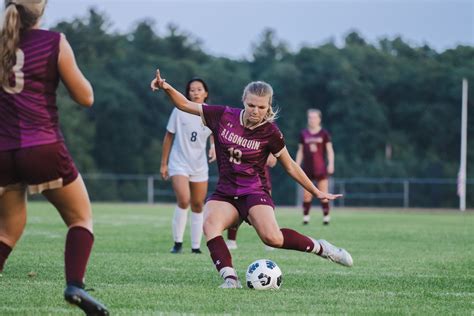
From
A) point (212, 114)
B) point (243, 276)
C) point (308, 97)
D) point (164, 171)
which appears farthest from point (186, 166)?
point (308, 97)

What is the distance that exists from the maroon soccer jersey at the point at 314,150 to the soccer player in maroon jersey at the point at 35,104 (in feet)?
50.3

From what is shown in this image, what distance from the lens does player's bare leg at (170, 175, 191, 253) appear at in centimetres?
1192

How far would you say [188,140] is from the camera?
12094 mm

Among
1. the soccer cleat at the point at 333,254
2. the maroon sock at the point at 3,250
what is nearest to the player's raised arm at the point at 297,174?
the soccer cleat at the point at 333,254

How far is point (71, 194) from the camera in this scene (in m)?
5.55

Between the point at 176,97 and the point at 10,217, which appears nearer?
the point at 10,217

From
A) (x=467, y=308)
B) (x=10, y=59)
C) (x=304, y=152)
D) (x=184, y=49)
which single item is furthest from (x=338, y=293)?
(x=184, y=49)

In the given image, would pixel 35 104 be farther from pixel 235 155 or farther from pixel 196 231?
pixel 196 231

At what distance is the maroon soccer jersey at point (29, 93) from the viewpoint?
211 inches

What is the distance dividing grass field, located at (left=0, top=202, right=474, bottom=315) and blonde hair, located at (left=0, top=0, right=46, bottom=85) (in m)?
1.58

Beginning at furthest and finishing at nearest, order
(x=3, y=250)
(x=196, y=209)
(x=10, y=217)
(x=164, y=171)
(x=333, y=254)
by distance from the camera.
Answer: (x=196, y=209)
(x=164, y=171)
(x=333, y=254)
(x=3, y=250)
(x=10, y=217)

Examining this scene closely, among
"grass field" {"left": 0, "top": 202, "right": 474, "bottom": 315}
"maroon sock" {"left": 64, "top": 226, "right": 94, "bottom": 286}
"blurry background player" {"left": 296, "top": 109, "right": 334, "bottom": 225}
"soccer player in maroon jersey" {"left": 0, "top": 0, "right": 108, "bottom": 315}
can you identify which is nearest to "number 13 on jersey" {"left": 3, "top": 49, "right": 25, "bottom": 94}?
"soccer player in maroon jersey" {"left": 0, "top": 0, "right": 108, "bottom": 315}

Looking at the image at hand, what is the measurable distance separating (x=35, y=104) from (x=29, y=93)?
7 centimetres

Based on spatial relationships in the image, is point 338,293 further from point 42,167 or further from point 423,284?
point 42,167
